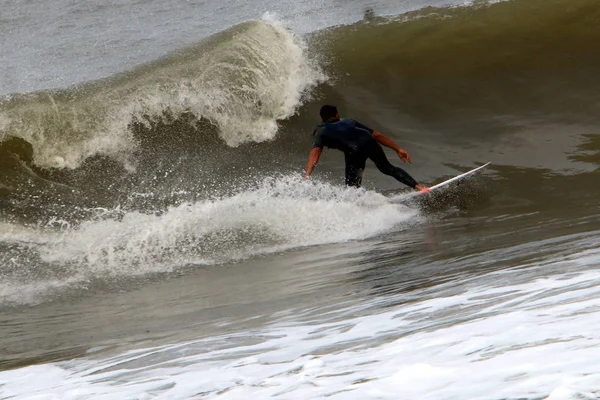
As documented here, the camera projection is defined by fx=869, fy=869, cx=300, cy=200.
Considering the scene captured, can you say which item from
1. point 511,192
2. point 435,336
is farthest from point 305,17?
point 435,336

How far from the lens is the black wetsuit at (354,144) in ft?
30.2

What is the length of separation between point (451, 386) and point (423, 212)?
17.9ft

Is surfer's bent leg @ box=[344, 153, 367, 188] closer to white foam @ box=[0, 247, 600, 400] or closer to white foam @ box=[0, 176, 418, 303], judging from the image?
white foam @ box=[0, 176, 418, 303]

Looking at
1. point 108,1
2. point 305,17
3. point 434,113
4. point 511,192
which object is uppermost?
point 108,1

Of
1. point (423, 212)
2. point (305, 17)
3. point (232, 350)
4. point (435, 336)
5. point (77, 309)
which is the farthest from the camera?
point (305, 17)

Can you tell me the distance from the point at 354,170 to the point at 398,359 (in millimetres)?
5490

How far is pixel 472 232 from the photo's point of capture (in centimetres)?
788

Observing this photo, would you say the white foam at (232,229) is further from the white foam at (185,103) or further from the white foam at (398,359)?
the white foam at (398,359)

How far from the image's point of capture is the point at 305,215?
29.3ft

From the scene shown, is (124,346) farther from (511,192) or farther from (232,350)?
(511,192)

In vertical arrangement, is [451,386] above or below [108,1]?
below

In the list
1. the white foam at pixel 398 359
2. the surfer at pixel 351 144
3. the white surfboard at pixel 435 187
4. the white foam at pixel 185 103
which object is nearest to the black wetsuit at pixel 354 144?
the surfer at pixel 351 144

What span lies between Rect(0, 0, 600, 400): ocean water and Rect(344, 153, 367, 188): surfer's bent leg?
0.57 ft

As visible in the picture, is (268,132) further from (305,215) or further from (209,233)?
(209,233)
